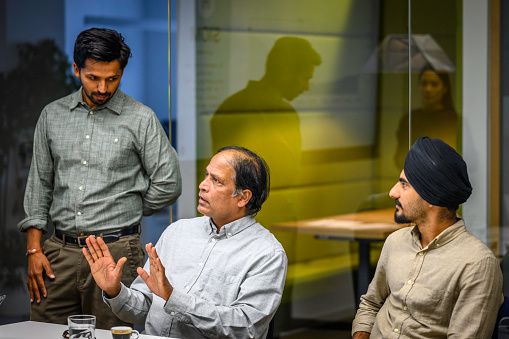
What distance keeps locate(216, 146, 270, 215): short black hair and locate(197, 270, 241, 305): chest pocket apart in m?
0.31

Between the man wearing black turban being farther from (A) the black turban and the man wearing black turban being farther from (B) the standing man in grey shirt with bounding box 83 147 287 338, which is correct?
(B) the standing man in grey shirt with bounding box 83 147 287 338

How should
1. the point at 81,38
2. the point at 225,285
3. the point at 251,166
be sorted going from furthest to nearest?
the point at 81,38
the point at 251,166
the point at 225,285

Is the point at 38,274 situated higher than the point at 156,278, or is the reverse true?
the point at 156,278

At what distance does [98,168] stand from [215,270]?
103cm

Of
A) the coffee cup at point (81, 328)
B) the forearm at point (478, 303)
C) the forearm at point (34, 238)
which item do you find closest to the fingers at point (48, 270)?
the forearm at point (34, 238)

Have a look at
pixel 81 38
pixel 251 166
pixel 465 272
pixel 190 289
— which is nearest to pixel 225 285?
pixel 190 289

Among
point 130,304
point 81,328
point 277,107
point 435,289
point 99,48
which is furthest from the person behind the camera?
point 277,107

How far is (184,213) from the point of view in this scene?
5.02m

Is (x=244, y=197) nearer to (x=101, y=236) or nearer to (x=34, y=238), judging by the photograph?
(x=101, y=236)

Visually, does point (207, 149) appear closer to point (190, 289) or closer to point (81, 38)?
point (81, 38)

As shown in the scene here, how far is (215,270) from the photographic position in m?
2.81

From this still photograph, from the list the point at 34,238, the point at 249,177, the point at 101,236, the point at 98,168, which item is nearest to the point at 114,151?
the point at 98,168

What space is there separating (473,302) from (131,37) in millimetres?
3368

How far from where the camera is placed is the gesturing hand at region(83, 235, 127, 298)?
8.61 feet
